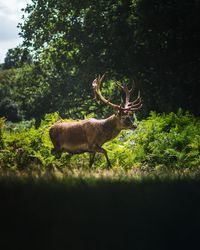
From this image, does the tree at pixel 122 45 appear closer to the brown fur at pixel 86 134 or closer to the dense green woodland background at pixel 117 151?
the dense green woodland background at pixel 117 151

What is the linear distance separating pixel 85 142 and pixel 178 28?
47.5 ft

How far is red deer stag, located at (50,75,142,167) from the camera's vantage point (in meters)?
11.1

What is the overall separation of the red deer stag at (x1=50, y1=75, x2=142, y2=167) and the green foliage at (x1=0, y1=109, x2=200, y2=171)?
0.31 meters

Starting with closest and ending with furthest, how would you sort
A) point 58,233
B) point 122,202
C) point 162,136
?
point 58,233 → point 122,202 → point 162,136

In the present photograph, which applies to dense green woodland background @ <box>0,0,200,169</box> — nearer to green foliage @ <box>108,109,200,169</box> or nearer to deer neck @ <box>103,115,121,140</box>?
green foliage @ <box>108,109,200,169</box>

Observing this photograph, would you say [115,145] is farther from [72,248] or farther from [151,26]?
[151,26]

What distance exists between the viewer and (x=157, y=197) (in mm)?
5883

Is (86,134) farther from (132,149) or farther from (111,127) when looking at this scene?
(132,149)

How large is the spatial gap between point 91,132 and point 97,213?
572cm

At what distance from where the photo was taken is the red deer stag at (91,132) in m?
11.1

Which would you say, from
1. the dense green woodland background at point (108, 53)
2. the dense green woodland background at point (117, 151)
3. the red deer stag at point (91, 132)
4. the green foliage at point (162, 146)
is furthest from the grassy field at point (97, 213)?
the dense green woodland background at point (108, 53)

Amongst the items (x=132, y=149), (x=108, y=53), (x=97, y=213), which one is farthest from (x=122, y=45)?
(x=97, y=213)

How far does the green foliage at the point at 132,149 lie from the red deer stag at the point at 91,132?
1.02ft

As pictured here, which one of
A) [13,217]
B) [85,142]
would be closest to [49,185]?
[13,217]
